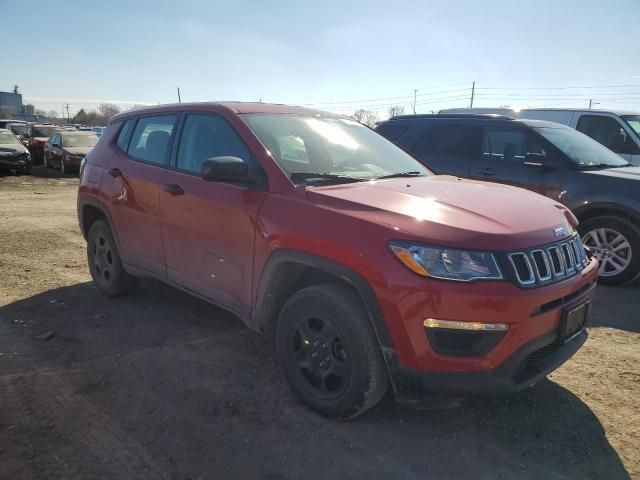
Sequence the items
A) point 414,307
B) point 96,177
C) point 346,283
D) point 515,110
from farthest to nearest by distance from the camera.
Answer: point 515,110, point 96,177, point 346,283, point 414,307

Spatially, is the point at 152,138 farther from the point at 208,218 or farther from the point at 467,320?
the point at 467,320

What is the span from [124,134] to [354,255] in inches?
125

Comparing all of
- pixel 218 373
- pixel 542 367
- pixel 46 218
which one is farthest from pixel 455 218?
pixel 46 218

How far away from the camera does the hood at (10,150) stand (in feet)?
56.0

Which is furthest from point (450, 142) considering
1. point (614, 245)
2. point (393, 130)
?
point (614, 245)

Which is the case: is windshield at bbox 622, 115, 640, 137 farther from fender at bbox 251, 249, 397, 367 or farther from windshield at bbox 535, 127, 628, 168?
fender at bbox 251, 249, 397, 367

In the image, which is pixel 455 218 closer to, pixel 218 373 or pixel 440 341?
pixel 440 341

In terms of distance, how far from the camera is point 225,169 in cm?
304

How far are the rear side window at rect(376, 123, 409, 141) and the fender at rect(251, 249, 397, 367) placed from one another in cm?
470

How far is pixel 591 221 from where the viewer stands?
18.6 feet

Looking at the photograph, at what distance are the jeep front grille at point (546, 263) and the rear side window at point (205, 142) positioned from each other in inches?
71.7

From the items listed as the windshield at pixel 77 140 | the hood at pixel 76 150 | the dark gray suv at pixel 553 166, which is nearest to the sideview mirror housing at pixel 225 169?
the dark gray suv at pixel 553 166

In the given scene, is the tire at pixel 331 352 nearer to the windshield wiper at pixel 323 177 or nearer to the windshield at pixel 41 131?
the windshield wiper at pixel 323 177

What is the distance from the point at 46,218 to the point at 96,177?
516cm
